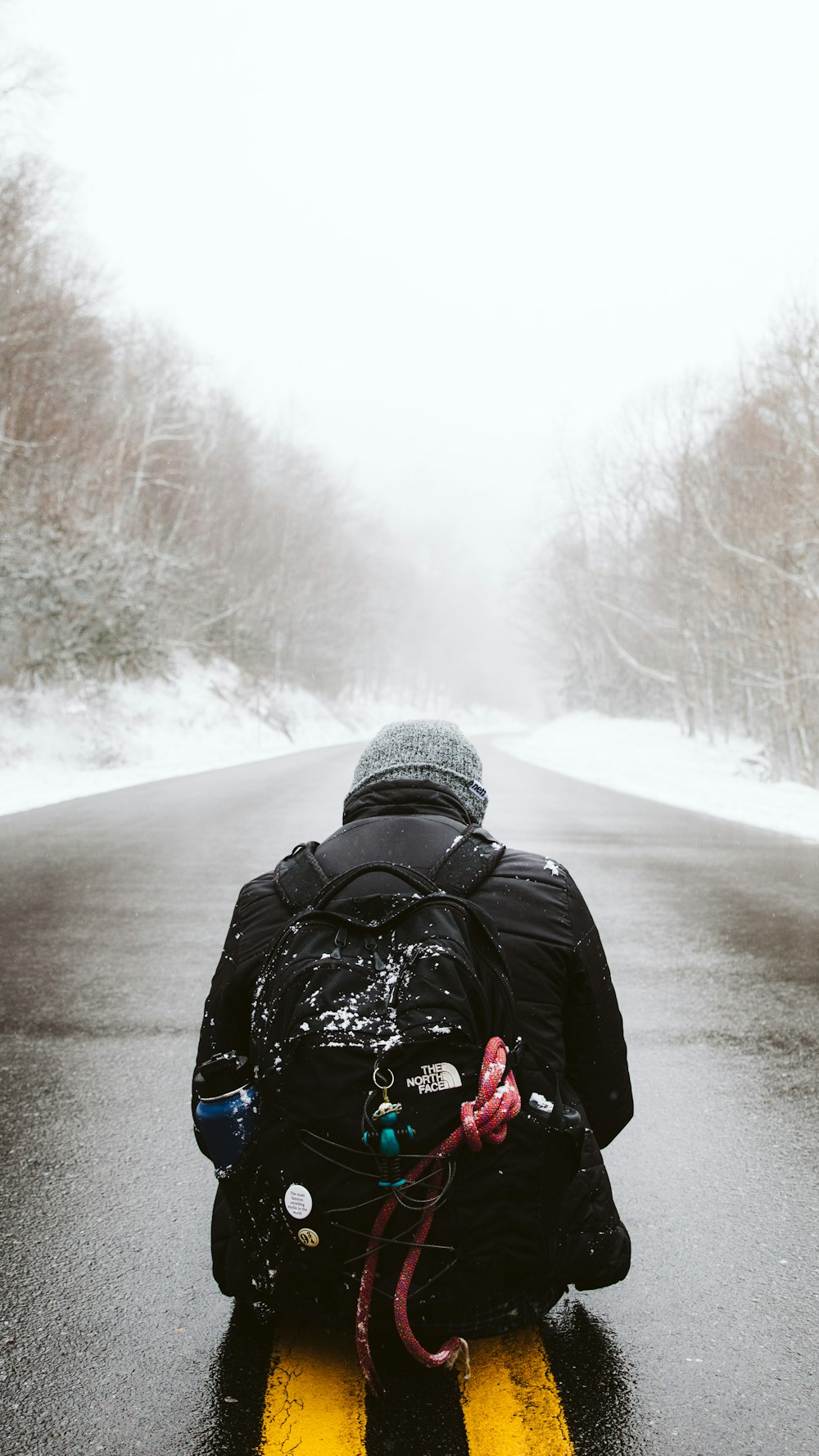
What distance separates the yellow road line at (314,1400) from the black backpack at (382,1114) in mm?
172

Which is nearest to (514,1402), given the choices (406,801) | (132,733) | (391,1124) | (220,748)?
(391,1124)

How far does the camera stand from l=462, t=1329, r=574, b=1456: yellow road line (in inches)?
76.3

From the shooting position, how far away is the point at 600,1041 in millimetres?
2377

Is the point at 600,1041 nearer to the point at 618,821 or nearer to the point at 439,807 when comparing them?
the point at 439,807

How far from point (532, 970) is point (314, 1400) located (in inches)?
39.7

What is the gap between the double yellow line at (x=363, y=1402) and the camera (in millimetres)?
1942

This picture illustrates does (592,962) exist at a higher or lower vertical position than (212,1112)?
higher

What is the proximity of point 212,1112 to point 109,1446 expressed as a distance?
627 millimetres

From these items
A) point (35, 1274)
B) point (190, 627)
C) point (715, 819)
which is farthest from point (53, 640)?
point (35, 1274)

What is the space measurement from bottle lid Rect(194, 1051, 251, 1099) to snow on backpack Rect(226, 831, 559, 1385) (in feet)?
0.37

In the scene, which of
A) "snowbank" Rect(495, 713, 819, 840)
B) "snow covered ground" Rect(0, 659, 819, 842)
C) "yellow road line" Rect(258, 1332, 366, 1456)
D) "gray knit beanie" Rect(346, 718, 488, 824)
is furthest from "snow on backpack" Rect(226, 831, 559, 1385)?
"snow covered ground" Rect(0, 659, 819, 842)

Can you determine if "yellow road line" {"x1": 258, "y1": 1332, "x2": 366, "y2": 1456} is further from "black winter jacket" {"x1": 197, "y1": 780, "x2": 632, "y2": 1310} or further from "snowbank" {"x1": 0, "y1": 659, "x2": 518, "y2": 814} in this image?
"snowbank" {"x1": 0, "y1": 659, "x2": 518, "y2": 814}

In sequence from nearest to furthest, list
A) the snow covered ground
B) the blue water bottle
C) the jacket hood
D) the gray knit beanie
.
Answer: the blue water bottle
the jacket hood
the gray knit beanie
the snow covered ground

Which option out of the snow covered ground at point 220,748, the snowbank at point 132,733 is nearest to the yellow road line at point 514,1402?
the snow covered ground at point 220,748
